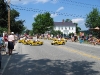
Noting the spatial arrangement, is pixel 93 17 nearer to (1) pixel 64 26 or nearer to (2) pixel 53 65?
(1) pixel 64 26

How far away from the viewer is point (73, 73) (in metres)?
9.32

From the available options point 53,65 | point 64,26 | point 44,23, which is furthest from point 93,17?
point 53,65

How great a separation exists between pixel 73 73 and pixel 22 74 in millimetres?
1924

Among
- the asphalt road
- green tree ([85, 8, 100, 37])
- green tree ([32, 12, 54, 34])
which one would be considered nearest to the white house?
green tree ([32, 12, 54, 34])

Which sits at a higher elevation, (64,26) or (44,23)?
(44,23)

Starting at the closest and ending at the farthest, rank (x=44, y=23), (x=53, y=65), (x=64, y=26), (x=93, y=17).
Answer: (x=53, y=65)
(x=93, y=17)
(x=44, y=23)
(x=64, y=26)

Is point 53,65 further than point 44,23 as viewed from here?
No

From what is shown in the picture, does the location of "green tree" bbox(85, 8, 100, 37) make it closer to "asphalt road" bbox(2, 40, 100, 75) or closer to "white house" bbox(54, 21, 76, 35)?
"white house" bbox(54, 21, 76, 35)

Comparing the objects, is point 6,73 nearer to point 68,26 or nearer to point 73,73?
point 73,73

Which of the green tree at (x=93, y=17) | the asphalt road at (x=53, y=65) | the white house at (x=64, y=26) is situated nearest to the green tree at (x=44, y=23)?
the white house at (x=64, y=26)

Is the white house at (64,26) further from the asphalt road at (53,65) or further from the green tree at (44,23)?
the asphalt road at (53,65)

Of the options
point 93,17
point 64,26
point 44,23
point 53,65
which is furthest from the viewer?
point 64,26

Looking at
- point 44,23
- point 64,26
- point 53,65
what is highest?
point 44,23

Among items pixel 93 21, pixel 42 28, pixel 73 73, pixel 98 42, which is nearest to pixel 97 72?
pixel 73 73
